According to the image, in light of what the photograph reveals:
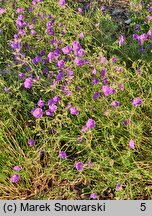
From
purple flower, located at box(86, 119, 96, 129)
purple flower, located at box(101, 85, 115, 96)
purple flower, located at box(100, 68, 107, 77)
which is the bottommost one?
purple flower, located at box(86, 119, 96, 129)

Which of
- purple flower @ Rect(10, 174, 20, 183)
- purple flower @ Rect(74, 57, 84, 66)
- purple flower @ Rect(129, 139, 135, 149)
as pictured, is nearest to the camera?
purple flower @ Rect(129, 139, 135, 149)

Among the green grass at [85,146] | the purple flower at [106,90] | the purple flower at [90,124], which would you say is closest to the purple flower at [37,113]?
the green grass at [85,146]

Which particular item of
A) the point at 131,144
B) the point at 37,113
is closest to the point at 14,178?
the point at 37,113

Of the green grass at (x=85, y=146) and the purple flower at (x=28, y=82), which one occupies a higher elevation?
the purple flower at (x=28, y=82)

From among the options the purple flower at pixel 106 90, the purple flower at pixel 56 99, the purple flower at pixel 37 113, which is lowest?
the purple flower at pixel 37 113

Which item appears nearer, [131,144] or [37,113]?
[131,144]

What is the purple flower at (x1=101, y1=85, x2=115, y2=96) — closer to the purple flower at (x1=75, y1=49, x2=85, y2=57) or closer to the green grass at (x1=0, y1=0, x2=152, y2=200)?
the green grass at (x1=0, y1=0, x2=152, y2=200)

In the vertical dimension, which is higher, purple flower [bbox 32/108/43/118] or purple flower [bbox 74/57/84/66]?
purple flower [bbox 74/57/84/66]

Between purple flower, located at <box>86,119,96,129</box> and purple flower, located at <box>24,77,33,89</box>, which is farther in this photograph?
purple flower, located at <box>24,77,33,89</box>

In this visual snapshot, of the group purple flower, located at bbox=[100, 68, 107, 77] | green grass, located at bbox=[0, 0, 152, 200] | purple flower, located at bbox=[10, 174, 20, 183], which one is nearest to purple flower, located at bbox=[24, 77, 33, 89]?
green grass, located at bbox=[0, 0, 152, 200]

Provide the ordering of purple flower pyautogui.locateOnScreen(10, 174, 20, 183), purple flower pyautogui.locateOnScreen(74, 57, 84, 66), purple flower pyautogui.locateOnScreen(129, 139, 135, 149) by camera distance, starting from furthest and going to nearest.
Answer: purple flower pyautogui.locateOnScreen(74, 57, 84, 66) → purple flower pyautogui.locateOnScreen(10, 174, 20, 183) → purple flower pyautogui.locateOnScreen(129, 139, 135, 149)

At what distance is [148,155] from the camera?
2439 mm

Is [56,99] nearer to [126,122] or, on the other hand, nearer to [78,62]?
[78,62]

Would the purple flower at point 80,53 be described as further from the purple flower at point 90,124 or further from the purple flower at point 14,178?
the purple flower at point 14,178
